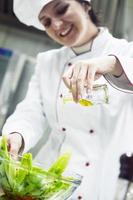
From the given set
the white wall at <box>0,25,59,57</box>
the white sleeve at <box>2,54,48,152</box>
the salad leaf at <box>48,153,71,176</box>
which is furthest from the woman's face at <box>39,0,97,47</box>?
the white wall at <box>0,25,59,57</box>

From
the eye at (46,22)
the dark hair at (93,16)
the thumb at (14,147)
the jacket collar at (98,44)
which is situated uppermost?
the dark hair at (93,16)

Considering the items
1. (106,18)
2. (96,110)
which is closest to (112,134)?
(96,110)

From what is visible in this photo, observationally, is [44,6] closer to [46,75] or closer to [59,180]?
[46,75]

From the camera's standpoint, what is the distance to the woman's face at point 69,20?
3.55 feet

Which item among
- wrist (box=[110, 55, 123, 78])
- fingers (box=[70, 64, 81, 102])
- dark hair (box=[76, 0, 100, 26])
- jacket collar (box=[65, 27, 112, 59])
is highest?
dark hair (box=[76, 0, 100, 26])

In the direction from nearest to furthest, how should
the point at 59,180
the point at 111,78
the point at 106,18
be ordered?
the point at 59,180
the point at 111,78
the point at 106,18

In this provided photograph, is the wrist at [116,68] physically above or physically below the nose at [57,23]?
below

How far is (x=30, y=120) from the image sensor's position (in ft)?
3.68

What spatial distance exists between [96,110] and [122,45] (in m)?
0.18

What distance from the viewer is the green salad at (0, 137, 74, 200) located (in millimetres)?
710

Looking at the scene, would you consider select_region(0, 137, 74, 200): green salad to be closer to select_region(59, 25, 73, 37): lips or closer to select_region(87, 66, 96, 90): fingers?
select_region(87, 66, 96, 90): fingers

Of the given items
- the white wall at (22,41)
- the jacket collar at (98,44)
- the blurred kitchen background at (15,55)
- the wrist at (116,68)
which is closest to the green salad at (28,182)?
the wrist at (116,68)

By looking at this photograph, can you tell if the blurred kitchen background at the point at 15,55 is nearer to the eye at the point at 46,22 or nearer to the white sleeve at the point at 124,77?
the eye at the point at 46,22

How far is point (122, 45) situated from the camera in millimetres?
1050
